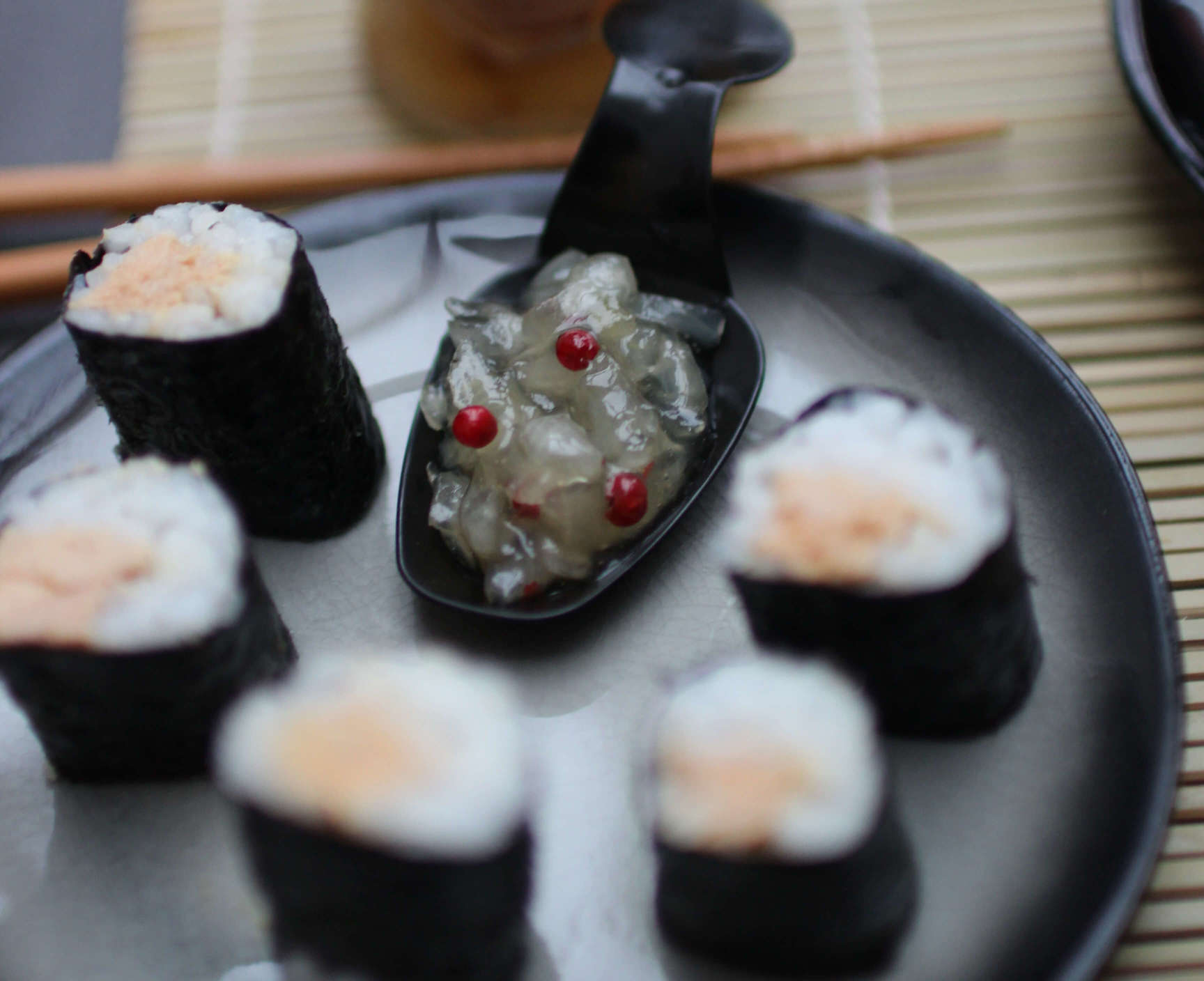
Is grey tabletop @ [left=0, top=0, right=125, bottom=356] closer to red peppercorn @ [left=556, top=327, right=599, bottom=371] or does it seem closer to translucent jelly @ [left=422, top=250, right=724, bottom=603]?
translucent jelly @ [left=422, top=250, right=724, bottom=603]

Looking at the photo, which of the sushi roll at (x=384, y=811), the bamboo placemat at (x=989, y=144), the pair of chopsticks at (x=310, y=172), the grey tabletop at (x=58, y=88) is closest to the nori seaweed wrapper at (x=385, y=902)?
the sushi roll at (x=384, y=811)

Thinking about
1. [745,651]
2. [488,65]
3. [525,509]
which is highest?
[488,65]

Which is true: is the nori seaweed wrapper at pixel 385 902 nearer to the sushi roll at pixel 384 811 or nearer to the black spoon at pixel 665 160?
the sushi roll at pixel 384 811

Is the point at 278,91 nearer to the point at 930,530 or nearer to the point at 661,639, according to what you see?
the point at 661,639

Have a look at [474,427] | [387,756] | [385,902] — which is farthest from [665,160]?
[385,902]

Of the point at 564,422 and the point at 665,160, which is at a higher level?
the point at 665,160

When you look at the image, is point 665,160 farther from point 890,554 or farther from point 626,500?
point 890,554

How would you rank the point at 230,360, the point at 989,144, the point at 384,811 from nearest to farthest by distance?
the point at 384,811, the point at 230,360, the point at 989,144
